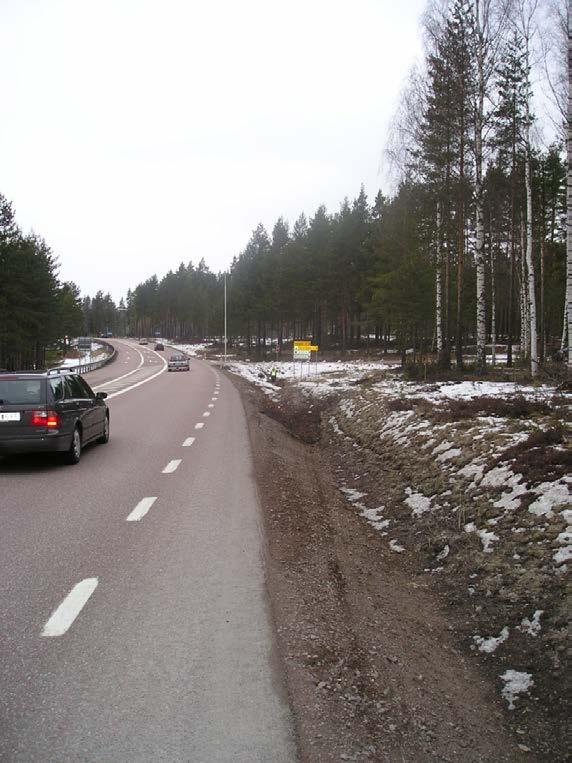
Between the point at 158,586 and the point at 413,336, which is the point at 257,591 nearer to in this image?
the point at 158,586

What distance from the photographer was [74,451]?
11.3 metres

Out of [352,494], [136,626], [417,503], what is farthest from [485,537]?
[352,494]

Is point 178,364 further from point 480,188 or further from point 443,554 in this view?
point 443,554

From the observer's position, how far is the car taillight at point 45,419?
1048cm

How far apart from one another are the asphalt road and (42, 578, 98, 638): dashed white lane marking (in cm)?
2

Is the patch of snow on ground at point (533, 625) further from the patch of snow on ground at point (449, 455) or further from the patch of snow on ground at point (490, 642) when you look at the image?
the patch of snow on ground at point (449, 455)

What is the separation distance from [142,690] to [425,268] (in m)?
26.5

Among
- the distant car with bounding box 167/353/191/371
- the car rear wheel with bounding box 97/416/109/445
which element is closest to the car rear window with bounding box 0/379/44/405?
the car rear wheel with bounding box 97/416/109/445

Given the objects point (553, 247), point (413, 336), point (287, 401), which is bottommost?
point (287, 401)

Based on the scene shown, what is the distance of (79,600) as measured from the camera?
486 cm

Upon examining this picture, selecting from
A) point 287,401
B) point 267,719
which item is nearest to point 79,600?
point 267,719

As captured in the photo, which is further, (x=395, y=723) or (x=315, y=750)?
(x=395, y=723)

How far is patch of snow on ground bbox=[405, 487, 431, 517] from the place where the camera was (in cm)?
794

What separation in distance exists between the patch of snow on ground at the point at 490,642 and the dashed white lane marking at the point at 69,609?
2.86 m
